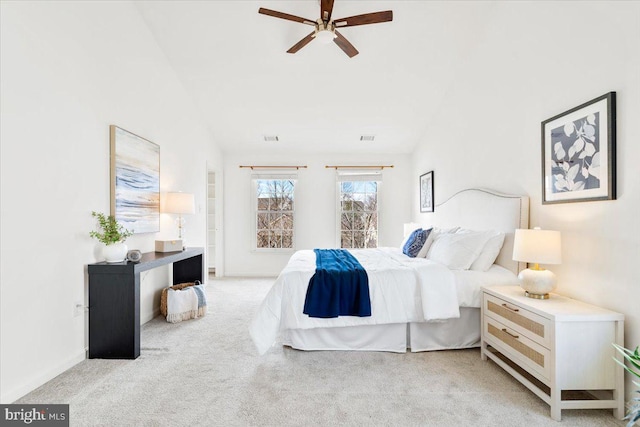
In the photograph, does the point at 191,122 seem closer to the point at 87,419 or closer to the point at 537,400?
the point at 87,419

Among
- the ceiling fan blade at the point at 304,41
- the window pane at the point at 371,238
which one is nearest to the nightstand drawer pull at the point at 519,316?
the ceiling fan blade at the point at 304,41

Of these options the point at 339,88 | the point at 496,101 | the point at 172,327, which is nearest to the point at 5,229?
the point at 172,327

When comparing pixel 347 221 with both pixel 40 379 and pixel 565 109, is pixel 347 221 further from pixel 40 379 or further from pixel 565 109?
pixel 40 379

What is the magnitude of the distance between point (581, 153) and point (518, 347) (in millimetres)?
1337

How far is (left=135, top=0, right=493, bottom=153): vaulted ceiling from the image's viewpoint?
11.2 feet

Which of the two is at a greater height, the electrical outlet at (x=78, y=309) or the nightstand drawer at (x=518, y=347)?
the electrical outlet at (x=78, y=309)

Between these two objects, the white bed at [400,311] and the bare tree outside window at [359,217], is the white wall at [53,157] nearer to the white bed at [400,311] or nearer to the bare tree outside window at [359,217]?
the white bed at [400,311]

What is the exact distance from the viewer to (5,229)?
6.39 ft

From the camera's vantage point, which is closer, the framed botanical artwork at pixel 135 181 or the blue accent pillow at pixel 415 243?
the framed botanical artwork at pixel 135 181

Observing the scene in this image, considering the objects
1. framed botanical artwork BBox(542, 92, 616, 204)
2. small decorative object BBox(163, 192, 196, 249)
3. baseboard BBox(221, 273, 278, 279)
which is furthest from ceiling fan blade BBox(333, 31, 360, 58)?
baseboard BBox(221, 273, 278, 279)

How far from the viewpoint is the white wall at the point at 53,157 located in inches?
78.4

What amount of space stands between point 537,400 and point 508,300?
593mm

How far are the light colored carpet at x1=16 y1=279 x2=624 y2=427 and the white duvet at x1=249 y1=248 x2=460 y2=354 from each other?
0.28m

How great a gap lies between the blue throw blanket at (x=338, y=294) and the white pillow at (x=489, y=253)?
3.41 feet
